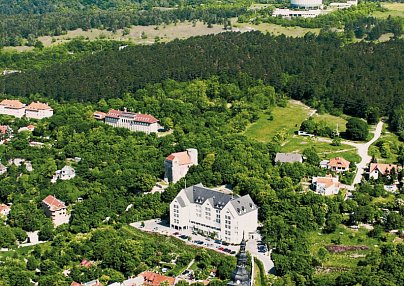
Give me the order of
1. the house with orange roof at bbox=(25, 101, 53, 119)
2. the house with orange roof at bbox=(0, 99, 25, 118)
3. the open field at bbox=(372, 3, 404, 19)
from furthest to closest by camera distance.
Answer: the open field at bbox=(372, 3, 404, 19), the house with orange roof at bbox=(0, 99, 25, 118), the house with orange roof at bbox=(25, 101, 53, 119)

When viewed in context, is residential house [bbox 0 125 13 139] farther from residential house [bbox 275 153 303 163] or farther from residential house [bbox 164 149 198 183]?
residential house [bbox 275 153 303 163]

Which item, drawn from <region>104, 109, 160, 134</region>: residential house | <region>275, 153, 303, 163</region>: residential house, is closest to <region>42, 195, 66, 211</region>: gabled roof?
<region>275, 153, 303, 163</region>: residential house

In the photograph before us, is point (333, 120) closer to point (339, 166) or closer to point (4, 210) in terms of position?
point (339, 166)

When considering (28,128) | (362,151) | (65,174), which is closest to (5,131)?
(28,128)

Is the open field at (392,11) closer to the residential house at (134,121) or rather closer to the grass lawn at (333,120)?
the grass lawn at (333,120)

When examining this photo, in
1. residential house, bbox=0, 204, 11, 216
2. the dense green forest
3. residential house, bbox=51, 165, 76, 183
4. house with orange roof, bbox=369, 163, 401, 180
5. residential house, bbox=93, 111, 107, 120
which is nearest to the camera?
residential house, bbox=0, 204, 11, 216

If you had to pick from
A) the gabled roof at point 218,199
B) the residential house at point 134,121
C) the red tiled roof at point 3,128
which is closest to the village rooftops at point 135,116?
the residential house at point 134,121
